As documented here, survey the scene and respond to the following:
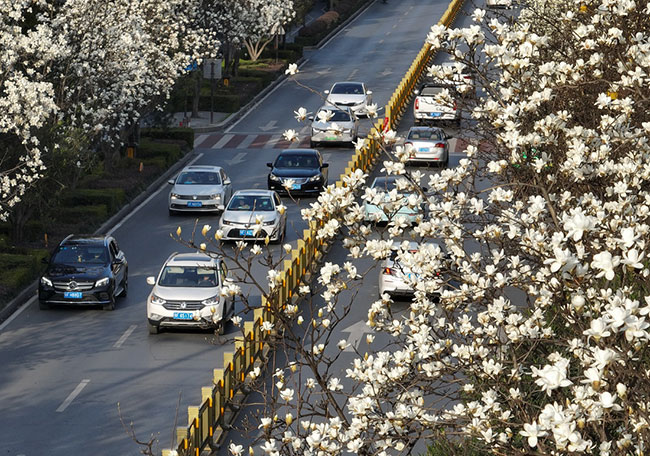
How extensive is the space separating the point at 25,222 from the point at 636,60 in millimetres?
23842

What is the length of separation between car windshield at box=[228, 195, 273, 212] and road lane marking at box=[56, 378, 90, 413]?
12114mm

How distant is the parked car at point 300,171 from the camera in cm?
3975

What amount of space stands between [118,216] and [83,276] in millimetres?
10214

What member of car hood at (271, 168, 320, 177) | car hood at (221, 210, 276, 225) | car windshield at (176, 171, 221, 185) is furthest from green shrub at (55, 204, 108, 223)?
car hood at (271, 168, 320, 177)

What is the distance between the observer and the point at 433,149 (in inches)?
1682

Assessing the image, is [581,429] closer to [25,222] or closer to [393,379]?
[393,379]

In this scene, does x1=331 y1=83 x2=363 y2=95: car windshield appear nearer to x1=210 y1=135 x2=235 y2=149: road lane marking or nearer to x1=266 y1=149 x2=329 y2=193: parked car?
x1=210 y1=135 x2=235 y2=149: road lane marking

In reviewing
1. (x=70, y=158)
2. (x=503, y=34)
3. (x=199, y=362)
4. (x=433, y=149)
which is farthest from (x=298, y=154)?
(x=503, y=34)

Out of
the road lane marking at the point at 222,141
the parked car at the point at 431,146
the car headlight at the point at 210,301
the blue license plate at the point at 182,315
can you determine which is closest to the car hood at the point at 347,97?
the road lane marking at the point at 222,141

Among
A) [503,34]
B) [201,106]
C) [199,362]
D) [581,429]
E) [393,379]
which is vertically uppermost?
[503,34]

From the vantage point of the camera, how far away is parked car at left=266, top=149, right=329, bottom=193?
39750 millimetres

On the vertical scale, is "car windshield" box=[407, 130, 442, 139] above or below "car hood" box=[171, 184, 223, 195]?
below

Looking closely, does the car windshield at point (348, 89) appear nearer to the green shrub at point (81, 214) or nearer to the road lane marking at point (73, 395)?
the green shrub at point (81, 214)

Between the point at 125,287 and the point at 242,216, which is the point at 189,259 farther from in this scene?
the point at 242,216
